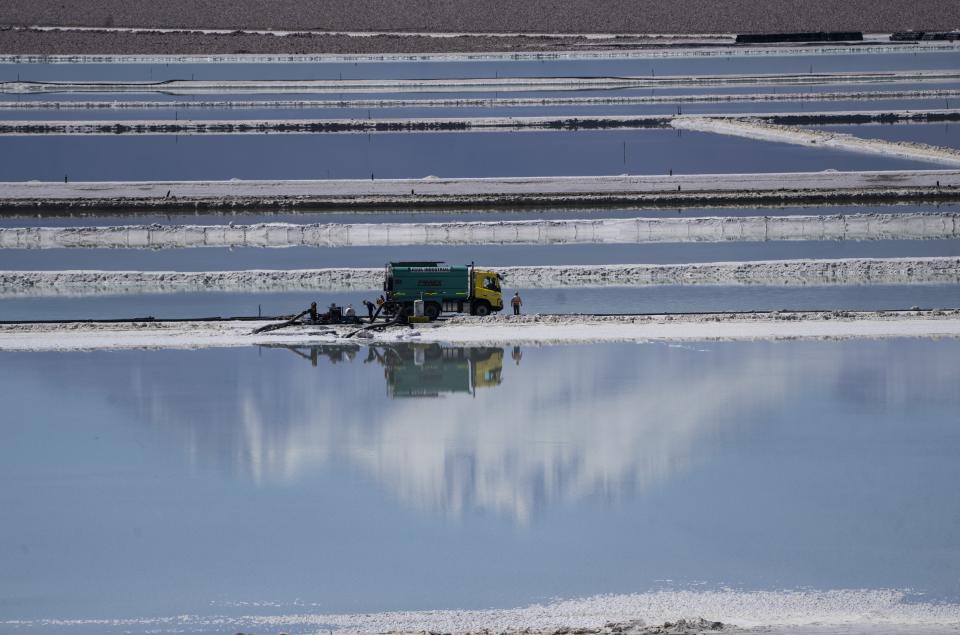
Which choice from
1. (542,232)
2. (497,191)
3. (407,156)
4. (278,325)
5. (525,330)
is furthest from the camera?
(407,156)

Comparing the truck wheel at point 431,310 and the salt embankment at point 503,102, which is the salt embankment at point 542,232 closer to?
the truck wheel at point 431,310

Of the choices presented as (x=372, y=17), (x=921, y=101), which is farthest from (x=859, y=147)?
(x=372, y=17)

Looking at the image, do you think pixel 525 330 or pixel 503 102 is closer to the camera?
pixel 525 330

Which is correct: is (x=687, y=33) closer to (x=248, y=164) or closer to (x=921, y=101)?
(x=921, y=101)

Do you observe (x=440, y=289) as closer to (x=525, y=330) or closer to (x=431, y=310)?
(x=431, y=310)

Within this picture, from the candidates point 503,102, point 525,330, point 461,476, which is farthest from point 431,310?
point 503,102

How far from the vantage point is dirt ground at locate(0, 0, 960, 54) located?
3777 inches

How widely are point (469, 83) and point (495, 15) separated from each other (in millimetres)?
27313

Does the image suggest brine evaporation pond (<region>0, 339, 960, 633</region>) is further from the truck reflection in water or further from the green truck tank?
the green truck tank

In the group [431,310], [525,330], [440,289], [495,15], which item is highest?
[495,15]

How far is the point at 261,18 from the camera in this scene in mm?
97875

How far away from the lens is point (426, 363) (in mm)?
24438

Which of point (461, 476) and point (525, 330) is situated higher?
point (525, 330)

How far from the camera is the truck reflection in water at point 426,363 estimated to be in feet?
75.0
